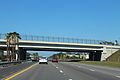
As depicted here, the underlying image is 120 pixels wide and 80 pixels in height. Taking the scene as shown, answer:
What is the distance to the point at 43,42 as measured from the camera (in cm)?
10650

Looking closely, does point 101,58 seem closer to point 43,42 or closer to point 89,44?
point 89,44

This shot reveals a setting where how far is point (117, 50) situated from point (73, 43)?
22591mm

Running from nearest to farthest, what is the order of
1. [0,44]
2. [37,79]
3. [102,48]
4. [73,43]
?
[37,79] → [0,44] → [73,43] → [102,48]

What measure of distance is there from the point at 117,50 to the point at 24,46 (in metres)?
38.4

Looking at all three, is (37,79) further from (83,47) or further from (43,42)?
(83,47)

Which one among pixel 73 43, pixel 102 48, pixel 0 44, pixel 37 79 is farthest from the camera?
pixel 102 48

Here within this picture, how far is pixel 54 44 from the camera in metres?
109

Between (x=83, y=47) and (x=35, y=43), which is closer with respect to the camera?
(x=35, y=43)

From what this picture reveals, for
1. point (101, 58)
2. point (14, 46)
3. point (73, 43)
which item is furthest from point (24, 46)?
point (101, 58)

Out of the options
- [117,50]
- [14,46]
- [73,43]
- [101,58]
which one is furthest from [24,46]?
[117,50]

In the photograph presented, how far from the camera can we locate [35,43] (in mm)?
106375

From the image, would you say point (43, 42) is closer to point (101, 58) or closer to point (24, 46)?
point (24, 46)

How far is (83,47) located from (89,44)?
2.29 metres

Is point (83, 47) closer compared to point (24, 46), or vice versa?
point (24, 46)
